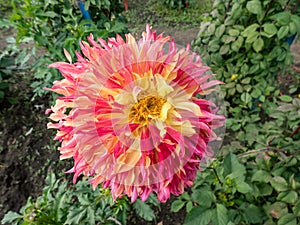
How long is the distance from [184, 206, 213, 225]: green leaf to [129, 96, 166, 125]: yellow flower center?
53 centimetres

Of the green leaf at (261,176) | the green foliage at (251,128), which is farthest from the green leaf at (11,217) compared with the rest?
the green leaf at (261,176)

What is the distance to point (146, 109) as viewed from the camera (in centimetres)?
53

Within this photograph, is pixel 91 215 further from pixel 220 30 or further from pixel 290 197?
pixel 220 30

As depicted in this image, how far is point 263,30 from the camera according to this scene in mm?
1534

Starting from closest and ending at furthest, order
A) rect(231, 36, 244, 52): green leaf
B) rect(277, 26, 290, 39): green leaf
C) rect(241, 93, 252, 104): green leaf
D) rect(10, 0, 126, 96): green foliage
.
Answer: rect(10, 0, 126, 96): green foliage < rect(277, 26, 290, 39): green leaf < rect(231, 36, 244, 52): green leaf < rect(241, 93, 252, 104): green leaf

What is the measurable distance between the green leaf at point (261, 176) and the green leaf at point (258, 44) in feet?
2.32

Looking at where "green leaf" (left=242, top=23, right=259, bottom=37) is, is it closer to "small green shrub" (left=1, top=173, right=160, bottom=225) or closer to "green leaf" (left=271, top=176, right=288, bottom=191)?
"green leaf" (left=271, top=176, right=288, bottom=191)

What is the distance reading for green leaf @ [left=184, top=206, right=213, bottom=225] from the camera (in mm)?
914

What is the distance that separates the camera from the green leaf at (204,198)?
0.93 metres

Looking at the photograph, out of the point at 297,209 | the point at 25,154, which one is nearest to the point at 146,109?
the point at 297,209

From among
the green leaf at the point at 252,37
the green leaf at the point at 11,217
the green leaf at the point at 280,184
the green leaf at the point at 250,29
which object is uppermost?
the green leaf at the point at 250,29

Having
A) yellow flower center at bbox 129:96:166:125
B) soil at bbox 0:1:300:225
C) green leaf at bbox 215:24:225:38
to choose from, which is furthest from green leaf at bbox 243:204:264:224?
green leaf at bbox 215:24:225:38

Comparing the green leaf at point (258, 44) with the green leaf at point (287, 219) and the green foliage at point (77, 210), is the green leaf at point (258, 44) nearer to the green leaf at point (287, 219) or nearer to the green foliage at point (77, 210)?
the green leaf at point (287, 219)

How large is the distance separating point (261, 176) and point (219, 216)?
11.8 inches
